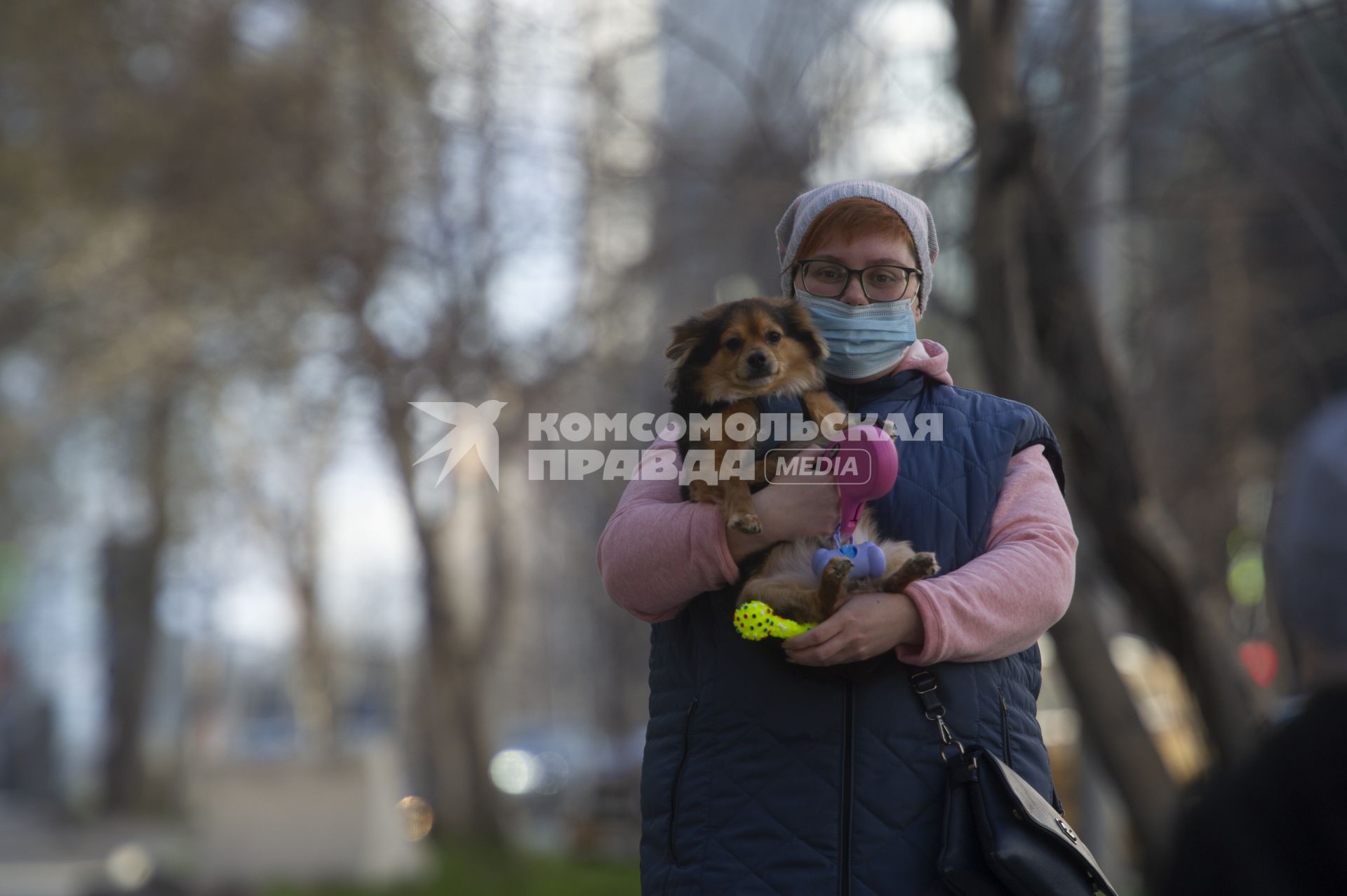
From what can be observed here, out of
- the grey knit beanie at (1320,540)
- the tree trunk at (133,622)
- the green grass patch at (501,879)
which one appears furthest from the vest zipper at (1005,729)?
the tree trunk at (133,622)

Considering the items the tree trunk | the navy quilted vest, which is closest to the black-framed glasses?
the navy quilted vest

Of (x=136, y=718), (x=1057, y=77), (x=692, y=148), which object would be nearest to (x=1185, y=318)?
(x=692, y=148)

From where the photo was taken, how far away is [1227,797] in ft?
4.48

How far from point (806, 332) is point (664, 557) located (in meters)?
0.58

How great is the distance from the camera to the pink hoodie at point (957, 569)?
7.59 feet

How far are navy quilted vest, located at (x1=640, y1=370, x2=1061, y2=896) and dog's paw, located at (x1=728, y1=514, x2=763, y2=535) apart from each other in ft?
0.39

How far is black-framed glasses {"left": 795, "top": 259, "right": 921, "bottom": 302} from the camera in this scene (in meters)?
2.69

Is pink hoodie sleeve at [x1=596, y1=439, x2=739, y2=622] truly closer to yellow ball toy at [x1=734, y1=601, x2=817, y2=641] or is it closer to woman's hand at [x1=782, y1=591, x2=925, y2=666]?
yellow ball toy at [x1=734, y1=601, x2=817, y2=641]

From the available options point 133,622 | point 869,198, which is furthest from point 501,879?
point 133,622

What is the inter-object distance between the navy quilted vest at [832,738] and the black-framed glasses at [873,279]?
26cm

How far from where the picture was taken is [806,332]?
2.75 meters

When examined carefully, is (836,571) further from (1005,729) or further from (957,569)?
(1005,729)

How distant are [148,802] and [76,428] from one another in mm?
7960

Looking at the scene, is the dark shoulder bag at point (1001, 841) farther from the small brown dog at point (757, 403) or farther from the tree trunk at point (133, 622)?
the tree trunk at point (133, 622)
